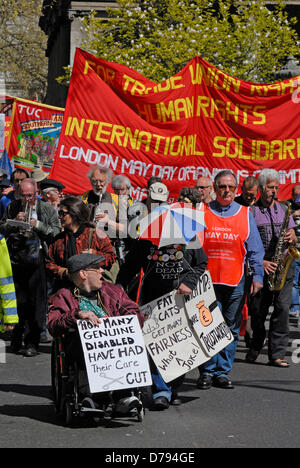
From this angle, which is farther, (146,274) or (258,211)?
(258,211)

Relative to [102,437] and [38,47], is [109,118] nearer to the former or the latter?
[102,437]

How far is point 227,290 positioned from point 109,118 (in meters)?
3.24

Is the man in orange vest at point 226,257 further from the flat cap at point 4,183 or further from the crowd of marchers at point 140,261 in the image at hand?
the flat cap at point 4,183

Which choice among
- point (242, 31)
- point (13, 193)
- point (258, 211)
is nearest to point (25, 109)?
point (13, 193)

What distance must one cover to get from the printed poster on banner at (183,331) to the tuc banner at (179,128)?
116 inches

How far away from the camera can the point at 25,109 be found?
52.0ft

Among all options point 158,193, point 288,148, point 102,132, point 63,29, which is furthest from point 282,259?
point 63,29

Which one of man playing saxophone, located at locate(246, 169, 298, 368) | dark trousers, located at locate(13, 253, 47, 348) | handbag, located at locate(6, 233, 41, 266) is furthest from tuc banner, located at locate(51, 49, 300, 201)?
man playing saxophone, located at locate(246, 169, 298, 368)

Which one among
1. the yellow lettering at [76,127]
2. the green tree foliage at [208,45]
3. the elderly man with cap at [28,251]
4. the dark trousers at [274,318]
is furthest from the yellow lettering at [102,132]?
the green tree foliage at [208,45]

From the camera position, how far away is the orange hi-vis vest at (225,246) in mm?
8547

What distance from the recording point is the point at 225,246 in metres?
8.58

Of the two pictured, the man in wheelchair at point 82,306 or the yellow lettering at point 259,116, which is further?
the yellow lettering at point 259,116

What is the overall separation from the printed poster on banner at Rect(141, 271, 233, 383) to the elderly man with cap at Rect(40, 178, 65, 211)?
350 centimetres

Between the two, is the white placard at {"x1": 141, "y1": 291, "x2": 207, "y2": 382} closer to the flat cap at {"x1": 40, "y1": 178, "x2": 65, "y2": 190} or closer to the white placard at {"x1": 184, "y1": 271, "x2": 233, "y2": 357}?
the white placard at {"x1": 184, "y1": 271, "x2": 233, "y2": 357}
